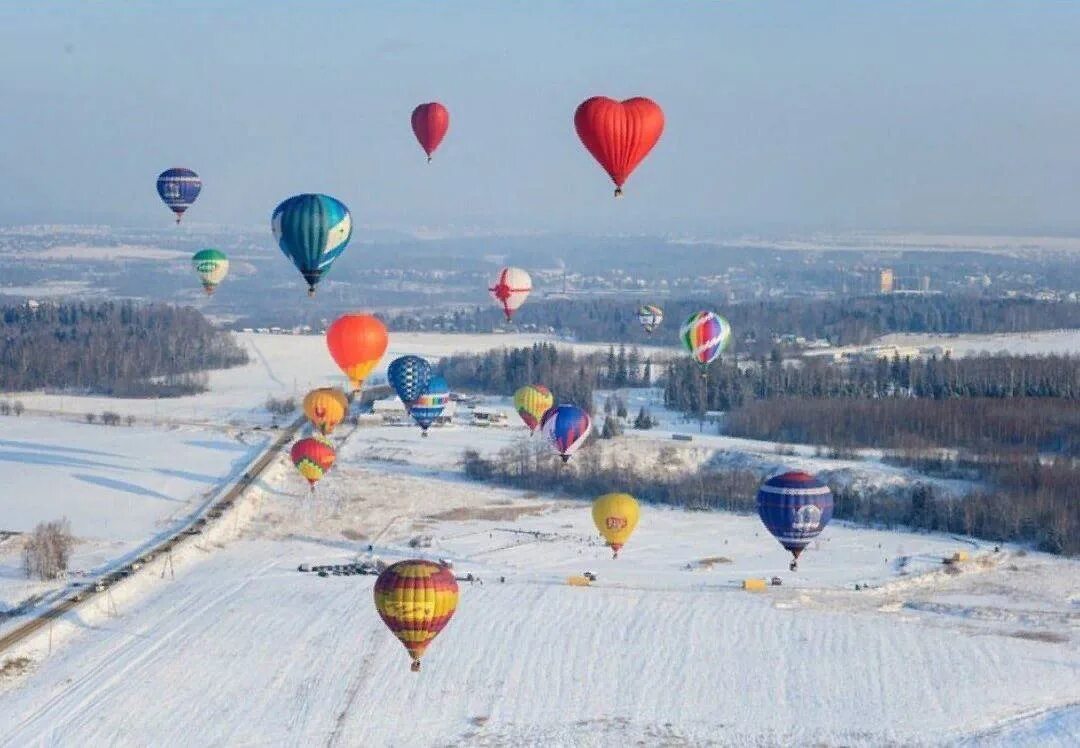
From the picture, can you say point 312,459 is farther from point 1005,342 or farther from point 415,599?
point 1005,342

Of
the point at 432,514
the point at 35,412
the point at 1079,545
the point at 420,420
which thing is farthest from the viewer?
the point at 35,412

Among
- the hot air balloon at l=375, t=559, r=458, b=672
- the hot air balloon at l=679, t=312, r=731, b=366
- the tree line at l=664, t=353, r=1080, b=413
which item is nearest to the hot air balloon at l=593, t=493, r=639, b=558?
the hot air balloon at l=375, t=559, r=458, b=672

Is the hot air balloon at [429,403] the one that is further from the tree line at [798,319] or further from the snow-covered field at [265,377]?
the tree line at [798,319]

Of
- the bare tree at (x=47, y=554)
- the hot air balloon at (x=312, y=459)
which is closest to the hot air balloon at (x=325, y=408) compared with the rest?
the hot air balloon at (x=312, y=459)

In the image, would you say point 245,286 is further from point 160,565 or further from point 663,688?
point 663,688

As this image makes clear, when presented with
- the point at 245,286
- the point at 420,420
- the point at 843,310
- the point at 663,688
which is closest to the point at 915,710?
the point at 663,688

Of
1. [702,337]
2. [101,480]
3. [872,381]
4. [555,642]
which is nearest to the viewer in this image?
[555,642]

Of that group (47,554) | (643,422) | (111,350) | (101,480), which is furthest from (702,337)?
(111,350)
